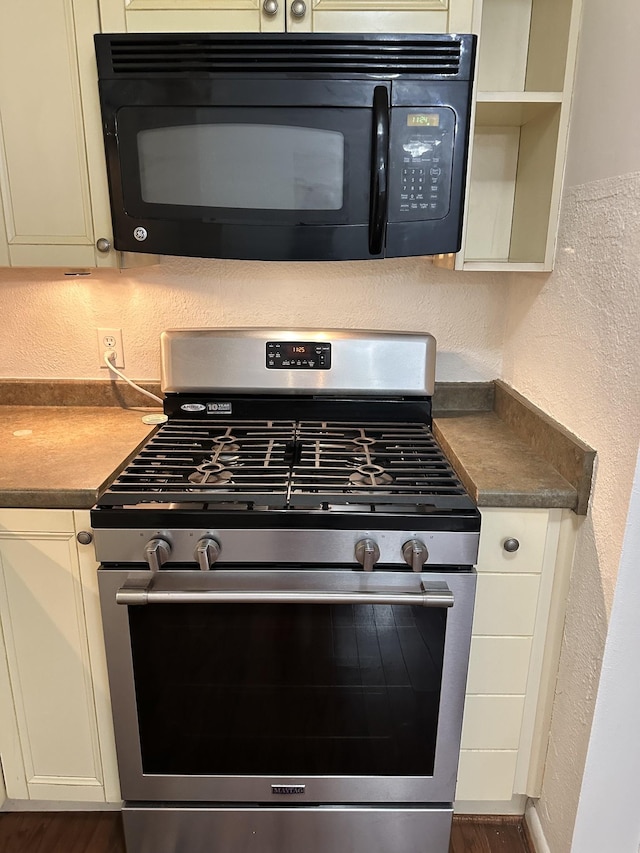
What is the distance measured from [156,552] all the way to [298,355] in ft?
2.14

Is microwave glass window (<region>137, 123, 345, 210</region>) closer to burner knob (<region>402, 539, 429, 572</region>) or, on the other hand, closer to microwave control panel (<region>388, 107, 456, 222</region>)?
microwave control panel (<region>388, 107, 456, 222</region>)

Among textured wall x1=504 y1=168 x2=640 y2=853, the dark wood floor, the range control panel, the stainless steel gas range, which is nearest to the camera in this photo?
textured wall x1=504 y1=168 x2=640 y2=853

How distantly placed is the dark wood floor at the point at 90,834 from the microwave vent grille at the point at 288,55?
1707 millimetres

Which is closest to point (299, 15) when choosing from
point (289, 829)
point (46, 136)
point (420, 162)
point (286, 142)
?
point (286, 142)

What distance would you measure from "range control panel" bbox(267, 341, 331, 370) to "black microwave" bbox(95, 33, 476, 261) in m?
0.29

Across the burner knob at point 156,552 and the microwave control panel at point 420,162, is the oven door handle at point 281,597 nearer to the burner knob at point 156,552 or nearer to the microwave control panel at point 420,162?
the burner knob at point 156,552

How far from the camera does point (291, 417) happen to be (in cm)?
162

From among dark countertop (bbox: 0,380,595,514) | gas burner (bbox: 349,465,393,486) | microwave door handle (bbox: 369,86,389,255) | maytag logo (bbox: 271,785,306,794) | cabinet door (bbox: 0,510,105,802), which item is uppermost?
microwave door handle (bbox: 369,86,389,255)

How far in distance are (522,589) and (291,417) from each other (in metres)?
0.71

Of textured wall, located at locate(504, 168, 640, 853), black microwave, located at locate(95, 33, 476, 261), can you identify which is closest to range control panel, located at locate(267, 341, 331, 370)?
black microwave, located at locate(95, 33, 476, 261)

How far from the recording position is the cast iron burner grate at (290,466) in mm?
1186

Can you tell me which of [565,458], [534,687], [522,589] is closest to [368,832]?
[534,687]

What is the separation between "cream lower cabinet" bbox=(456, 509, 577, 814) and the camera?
1241 mm

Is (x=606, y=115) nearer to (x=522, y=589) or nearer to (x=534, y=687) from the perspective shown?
(x=522, y=589)
